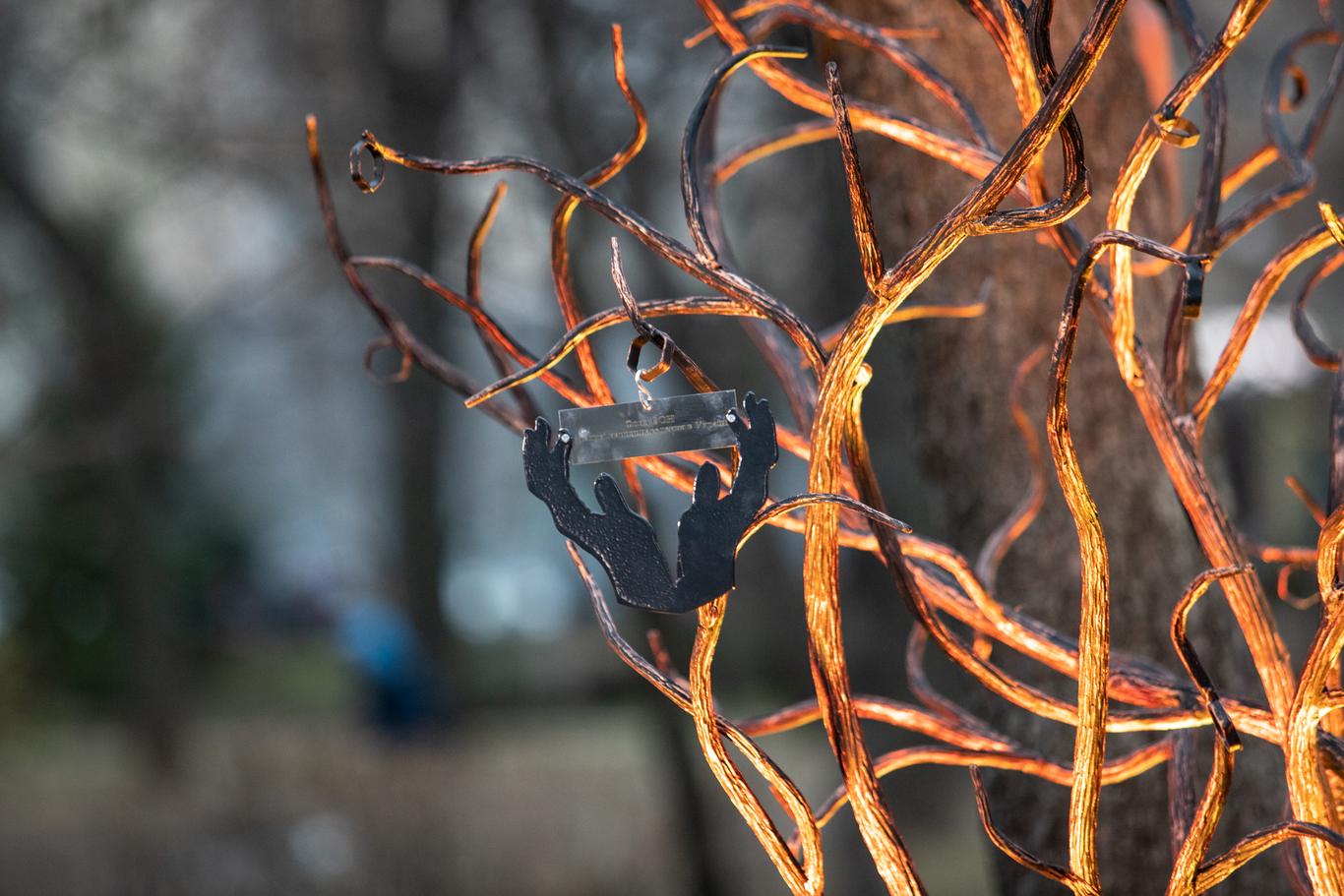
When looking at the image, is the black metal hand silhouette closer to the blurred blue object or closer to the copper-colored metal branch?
the copper-colored metal branch

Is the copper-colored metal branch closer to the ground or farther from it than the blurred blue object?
farther from it

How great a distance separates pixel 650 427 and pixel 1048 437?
0.29 meters

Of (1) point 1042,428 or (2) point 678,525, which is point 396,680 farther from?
(2) point 678,525

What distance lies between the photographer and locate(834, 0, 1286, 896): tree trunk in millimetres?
1320

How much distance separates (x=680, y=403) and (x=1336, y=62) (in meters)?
0.73

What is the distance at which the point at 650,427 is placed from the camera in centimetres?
75

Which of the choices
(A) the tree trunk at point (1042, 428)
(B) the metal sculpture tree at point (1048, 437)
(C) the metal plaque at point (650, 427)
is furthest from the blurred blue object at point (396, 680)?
(C) the metal plaque at point (650, 427)

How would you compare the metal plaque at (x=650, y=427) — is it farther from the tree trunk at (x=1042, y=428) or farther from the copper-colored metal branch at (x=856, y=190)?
the tree trunk at (x=1042, y=428)

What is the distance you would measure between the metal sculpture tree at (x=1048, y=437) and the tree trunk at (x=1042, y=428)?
35cm

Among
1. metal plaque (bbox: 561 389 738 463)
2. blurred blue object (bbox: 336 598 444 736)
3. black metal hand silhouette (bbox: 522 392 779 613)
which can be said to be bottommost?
blurred blue object (bbox: 336 598 444 736)

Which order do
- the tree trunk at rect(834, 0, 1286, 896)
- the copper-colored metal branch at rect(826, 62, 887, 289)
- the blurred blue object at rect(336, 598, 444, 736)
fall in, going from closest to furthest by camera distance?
the copper-colored metal branch at rect(826, 62, 887, 289) < the tree trunk at rect(834, 0, 1286, 896) < the blurred blue object at rect(336, 598, 444, 736)

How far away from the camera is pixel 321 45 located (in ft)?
21.0

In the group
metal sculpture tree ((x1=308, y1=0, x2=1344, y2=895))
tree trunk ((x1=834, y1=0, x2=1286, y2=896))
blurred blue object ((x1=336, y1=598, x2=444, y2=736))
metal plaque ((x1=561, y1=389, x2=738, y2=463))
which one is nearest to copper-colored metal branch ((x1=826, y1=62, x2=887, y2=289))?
metal sculpture tree ((x1=308, y1=0, x2=1344, y2=895))

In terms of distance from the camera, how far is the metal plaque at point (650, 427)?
0.73 meters
